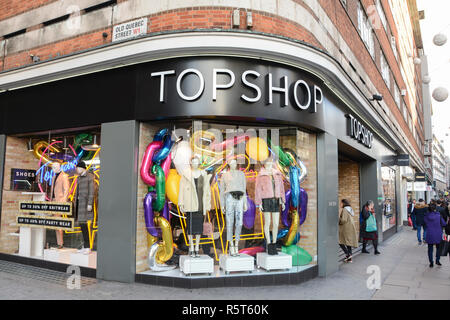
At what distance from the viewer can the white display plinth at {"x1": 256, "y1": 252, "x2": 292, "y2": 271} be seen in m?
6.40

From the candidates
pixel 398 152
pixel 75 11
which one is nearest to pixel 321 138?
pixel 75 11

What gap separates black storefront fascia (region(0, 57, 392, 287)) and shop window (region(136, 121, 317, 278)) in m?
0.33

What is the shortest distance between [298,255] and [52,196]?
A: 19.4ft

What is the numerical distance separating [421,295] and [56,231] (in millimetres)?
7661

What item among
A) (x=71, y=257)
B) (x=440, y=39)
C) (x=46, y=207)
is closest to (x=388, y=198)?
A: (x=440, y=39)

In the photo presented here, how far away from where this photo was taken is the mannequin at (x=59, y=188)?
25.1 ft

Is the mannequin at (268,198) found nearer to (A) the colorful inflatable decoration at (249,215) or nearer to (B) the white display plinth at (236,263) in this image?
(A) the colorful inflatable decoration at (249,215)

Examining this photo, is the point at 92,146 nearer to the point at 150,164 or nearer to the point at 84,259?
the point at 150,164

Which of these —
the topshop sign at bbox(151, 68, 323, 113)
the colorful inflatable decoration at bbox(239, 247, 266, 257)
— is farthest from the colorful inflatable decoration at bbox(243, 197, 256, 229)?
the topshop sign at bbox(151, 68, 323, 113)

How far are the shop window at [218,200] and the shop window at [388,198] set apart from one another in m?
9.18
